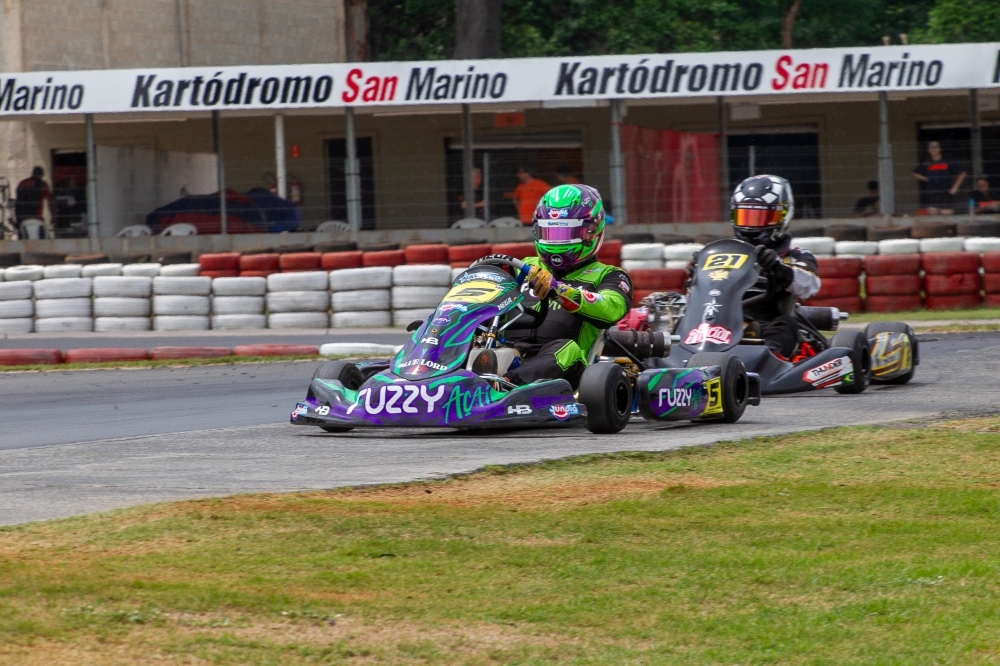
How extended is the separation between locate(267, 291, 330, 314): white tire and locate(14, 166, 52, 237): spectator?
5729 millimetres

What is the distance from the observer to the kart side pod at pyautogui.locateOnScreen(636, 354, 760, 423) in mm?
8414

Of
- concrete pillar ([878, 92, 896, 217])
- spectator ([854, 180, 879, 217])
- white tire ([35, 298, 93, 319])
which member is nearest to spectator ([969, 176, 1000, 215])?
concrete pillar ([878, 92, 896, 217])

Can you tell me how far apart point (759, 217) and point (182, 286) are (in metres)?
7.88

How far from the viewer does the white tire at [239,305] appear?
1653 cm

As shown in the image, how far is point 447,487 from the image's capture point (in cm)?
619

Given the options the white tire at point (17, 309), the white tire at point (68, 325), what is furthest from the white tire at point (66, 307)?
the white tire at point (17, 309)

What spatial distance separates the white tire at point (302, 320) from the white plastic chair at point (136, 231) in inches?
194

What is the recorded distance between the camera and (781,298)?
10.3 metres

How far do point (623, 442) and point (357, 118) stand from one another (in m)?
17.1

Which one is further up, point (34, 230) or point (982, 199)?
point (34, 230)

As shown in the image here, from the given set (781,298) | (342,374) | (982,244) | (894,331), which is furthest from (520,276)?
(982,244)

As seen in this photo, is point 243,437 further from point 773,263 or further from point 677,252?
point 677,252

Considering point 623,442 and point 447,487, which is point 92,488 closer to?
point 447,487

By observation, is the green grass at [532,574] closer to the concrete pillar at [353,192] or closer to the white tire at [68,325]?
the white tire at [68,325]
